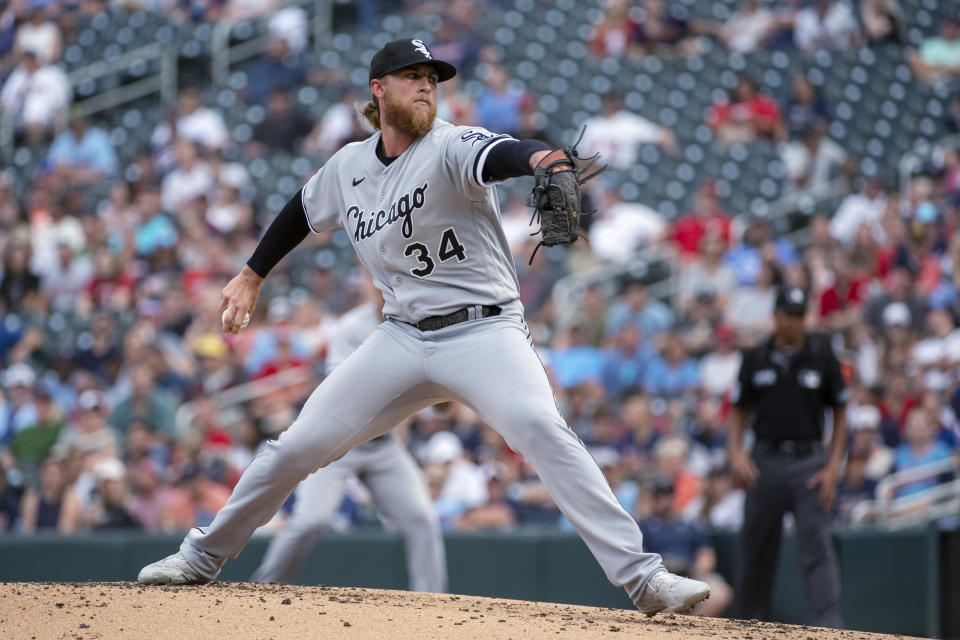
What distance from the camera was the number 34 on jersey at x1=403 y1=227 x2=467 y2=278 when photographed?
434 centimetres

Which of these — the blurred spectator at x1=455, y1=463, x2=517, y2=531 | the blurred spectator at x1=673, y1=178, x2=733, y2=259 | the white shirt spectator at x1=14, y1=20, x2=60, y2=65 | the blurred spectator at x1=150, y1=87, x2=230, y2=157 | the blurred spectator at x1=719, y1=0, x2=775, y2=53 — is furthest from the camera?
the white shirt spectator at x1=14, y1=20, x2=60, y2=65

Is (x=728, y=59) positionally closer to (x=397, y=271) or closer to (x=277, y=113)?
(x=277, y=113)

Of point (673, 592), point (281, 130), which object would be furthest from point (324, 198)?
point (281, 130)

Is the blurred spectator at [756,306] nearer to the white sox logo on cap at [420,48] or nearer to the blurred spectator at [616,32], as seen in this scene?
the blurred spectator at [616,32]

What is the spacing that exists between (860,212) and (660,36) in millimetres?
3695

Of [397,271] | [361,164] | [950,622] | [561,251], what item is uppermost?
[361,164]

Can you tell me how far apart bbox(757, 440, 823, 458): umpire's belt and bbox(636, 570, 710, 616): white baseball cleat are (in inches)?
97.5

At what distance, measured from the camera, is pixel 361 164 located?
4.60m

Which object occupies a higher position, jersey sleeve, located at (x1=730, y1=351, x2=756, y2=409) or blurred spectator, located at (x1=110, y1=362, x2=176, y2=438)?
jersey sleeve, located at (x1=730, y1=351, x2=756, y2=409)

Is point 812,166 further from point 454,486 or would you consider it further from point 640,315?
point 454,486

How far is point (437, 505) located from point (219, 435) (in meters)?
1.88

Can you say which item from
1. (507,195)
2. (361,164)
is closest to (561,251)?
(507,195)

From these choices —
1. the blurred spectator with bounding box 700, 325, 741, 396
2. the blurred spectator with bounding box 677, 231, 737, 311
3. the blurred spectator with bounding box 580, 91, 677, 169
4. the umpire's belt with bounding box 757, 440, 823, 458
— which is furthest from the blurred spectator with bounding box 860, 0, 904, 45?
the umpire's belt with bounding box 757, 440, 823, 458

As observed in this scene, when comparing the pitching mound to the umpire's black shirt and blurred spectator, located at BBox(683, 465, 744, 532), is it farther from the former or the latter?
blurred spectator, located at BBox(683, 465, 744, 532)
